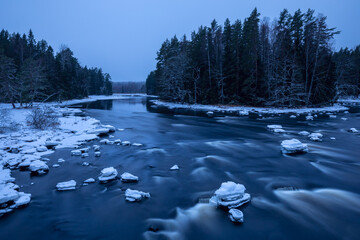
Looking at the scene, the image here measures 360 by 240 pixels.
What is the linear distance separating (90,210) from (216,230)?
137 inches

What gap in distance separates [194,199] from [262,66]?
35.7 metres

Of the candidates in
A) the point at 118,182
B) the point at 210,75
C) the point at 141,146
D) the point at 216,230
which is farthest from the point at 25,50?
the point at 216,230

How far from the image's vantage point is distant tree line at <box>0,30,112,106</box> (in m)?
29.6

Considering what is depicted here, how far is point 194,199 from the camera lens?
5711mm

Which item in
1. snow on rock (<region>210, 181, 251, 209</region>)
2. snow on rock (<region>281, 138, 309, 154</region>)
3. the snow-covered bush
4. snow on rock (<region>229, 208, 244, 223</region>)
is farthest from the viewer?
the snow-covered bush

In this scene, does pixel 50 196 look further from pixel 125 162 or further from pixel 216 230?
pixel 216 230

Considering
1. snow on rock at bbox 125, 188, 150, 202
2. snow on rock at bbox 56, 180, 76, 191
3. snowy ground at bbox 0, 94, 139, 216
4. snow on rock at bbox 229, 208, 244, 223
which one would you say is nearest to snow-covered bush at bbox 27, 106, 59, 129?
snowy ground at bbox 0, 94, 139, 216

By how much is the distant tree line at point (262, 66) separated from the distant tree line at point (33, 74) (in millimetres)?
26306

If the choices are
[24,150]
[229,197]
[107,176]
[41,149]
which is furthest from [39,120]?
[229,197]

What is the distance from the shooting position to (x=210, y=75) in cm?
4169

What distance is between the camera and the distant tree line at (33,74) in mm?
29638

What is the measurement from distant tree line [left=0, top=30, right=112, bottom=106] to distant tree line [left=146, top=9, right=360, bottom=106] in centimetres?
2631

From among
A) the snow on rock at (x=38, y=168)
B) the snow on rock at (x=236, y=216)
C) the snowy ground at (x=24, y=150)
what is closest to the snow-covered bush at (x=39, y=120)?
the snowy ground at (x=24, y=150)

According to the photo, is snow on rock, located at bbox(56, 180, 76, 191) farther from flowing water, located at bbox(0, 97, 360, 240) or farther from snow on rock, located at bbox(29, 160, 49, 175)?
snow on rock, located at bbox(29, 160, 49, 175)
